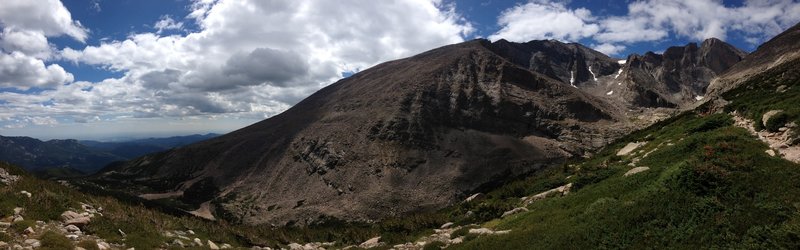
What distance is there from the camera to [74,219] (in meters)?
19.3

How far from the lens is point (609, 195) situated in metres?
23.5

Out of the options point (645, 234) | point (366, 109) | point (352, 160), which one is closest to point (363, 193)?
point (352, 160)

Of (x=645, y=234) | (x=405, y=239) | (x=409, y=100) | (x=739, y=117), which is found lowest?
(x=405, y=239)

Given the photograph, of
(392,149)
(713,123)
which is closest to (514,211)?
(713,123)

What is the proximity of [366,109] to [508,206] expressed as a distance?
138476 mm

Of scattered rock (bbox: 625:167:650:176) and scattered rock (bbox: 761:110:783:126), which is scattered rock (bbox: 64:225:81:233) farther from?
scattered rock (bbox: 761:110:783:126)

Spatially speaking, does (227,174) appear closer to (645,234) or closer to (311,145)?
(311,145)

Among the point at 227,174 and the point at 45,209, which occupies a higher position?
the point at 45,209

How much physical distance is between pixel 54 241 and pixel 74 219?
409 cm

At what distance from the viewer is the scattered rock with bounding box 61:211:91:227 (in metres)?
19.0

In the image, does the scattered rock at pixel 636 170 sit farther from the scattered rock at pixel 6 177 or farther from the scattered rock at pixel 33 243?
the scattered rock at pixel 6 177

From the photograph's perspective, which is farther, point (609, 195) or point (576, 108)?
point (576, 108)

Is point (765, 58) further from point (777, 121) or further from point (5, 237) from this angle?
point (5, 237)

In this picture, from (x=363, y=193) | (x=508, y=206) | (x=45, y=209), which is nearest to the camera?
(x=45, y=209)
